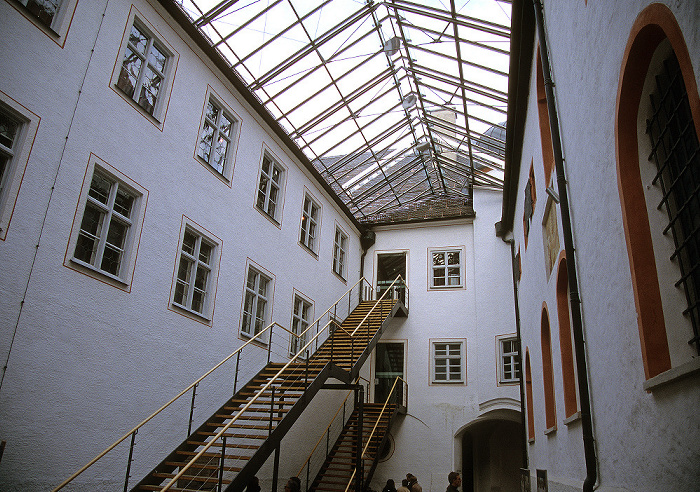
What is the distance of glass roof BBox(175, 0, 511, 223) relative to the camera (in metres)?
12.9

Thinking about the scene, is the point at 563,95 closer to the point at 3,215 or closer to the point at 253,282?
the point at 3,215

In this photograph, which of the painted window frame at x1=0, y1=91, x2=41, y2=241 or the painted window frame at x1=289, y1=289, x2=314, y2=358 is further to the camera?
the painted window frame at x1=289, y1=289, x2=314, y2=358

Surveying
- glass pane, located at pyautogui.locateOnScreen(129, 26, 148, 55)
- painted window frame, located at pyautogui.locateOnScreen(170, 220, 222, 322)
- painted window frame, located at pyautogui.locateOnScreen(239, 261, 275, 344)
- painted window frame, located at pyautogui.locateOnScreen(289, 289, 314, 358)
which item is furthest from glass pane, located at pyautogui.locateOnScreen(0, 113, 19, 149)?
painted window frame, located at pyautogui.locateOnScreen(289, 289, 314, 358)

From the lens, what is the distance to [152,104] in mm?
11422

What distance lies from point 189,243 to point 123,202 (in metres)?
2.07

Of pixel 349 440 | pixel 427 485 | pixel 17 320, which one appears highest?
pixel 17 320

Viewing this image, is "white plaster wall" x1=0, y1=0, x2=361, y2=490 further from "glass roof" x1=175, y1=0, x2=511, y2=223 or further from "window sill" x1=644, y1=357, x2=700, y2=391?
"window sill" x1=644, y1=357, x2=700, y2=391

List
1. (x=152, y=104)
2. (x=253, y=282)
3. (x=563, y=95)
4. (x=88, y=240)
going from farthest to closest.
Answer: (x=253, y=282) < (x=152, y=104) < (x=88, y=240) < (x=563, y=95)

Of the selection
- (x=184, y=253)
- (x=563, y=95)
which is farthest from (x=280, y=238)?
(x=563, y=95)

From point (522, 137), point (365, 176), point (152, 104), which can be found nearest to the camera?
point (152, 104)

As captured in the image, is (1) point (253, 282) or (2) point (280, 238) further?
(2) point (280, 238)

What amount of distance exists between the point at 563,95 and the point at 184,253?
323 inches

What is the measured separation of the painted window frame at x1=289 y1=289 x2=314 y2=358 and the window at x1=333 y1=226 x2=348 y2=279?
2805 mm

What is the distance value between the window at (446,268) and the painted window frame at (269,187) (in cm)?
787
